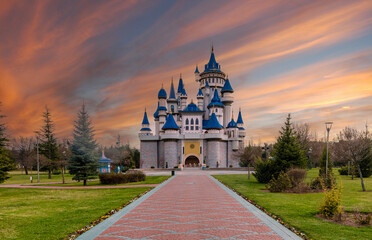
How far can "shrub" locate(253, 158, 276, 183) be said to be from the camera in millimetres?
19702

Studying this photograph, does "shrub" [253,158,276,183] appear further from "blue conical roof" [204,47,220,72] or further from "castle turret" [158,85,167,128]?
A: "blue conical roof" [204,47,220,72]

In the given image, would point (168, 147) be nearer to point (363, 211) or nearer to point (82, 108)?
point (82, 108)

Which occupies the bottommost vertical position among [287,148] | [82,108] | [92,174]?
[92,174]

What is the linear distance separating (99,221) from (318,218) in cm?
766

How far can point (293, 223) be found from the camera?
802 centimetres

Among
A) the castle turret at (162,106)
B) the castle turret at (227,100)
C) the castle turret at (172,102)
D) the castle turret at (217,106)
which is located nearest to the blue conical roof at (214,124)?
the castle turret at (217,106)

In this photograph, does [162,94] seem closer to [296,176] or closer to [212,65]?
[212,65]

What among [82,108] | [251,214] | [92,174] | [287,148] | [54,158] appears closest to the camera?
[251,214]

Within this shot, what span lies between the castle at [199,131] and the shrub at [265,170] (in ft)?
87.4

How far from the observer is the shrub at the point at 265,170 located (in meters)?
19.7

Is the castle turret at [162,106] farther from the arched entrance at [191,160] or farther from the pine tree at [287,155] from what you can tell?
the pine tree at [287,155]

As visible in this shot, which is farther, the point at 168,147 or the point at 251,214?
the point at 168,147

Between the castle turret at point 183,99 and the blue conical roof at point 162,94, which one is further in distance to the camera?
the castle turret at point 183,99

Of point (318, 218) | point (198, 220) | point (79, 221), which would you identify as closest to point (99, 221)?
point (79, 221)
